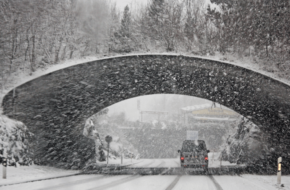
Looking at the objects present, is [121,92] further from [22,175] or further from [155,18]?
[22,175]

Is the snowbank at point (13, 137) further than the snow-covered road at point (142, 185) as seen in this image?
Yes

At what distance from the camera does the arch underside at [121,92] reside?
62.1 ft

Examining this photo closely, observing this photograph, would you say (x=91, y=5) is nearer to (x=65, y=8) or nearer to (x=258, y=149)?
(x=65, y=8)

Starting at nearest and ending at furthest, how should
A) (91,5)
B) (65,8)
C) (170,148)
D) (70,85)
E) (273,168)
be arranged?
(91,5) < (65,8) < (70,85) < (273,168) < (170,148)

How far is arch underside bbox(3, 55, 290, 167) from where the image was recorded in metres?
18.9

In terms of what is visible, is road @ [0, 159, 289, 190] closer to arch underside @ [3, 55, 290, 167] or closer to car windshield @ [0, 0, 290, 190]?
car windshield @ [0, 0, 290, 190]

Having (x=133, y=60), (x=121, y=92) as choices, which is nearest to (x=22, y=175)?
(x=133, y=60)

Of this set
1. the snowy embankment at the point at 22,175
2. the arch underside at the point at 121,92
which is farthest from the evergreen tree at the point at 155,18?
the snowy embankment at the point at 22,175

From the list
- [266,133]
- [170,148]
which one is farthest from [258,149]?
[170,148]

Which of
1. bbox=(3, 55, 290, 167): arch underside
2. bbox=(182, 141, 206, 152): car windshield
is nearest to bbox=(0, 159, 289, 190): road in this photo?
bbox=(3, 55, 290, 167): arch underside

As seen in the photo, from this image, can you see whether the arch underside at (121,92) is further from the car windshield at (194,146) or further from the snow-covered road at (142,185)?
the snow-covered road at (142,185)

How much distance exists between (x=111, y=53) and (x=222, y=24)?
6.00 metres

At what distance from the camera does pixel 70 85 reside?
69.9 feet

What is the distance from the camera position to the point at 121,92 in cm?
2569
